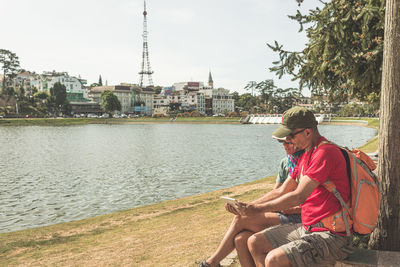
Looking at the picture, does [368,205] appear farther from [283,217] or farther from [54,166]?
[54,166]

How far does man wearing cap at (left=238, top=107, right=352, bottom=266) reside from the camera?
310 cm

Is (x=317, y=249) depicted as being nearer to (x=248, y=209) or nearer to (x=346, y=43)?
(x=248, y=209)

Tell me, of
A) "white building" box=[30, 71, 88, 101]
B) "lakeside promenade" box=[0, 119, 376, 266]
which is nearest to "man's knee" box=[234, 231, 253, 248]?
"lakeside promenade" box=[0, 119, 376, 266]

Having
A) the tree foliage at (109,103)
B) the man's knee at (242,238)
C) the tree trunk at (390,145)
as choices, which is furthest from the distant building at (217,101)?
the man's knee at (242,238)

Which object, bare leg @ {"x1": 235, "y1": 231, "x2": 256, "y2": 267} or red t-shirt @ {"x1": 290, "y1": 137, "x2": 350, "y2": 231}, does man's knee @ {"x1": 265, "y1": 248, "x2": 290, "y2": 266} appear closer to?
red t-shirt @ {"x1": 290, "y1": 137, "x2": 350, "y2": 231}

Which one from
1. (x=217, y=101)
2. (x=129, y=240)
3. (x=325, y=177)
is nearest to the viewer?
(x=325, y=177)

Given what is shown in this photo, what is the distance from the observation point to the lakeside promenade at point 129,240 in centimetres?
613

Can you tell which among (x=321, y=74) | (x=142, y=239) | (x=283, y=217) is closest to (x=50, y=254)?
(x=142, y=239)

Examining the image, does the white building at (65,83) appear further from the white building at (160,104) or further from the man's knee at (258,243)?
the man's knee at (258,243)

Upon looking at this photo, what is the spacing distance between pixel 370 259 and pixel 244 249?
1238mm

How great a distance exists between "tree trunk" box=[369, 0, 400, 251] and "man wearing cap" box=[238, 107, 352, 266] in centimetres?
112

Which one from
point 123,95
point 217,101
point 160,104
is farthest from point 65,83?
point 217,101

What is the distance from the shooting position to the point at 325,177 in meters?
3.06

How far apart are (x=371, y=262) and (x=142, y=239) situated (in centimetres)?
534
